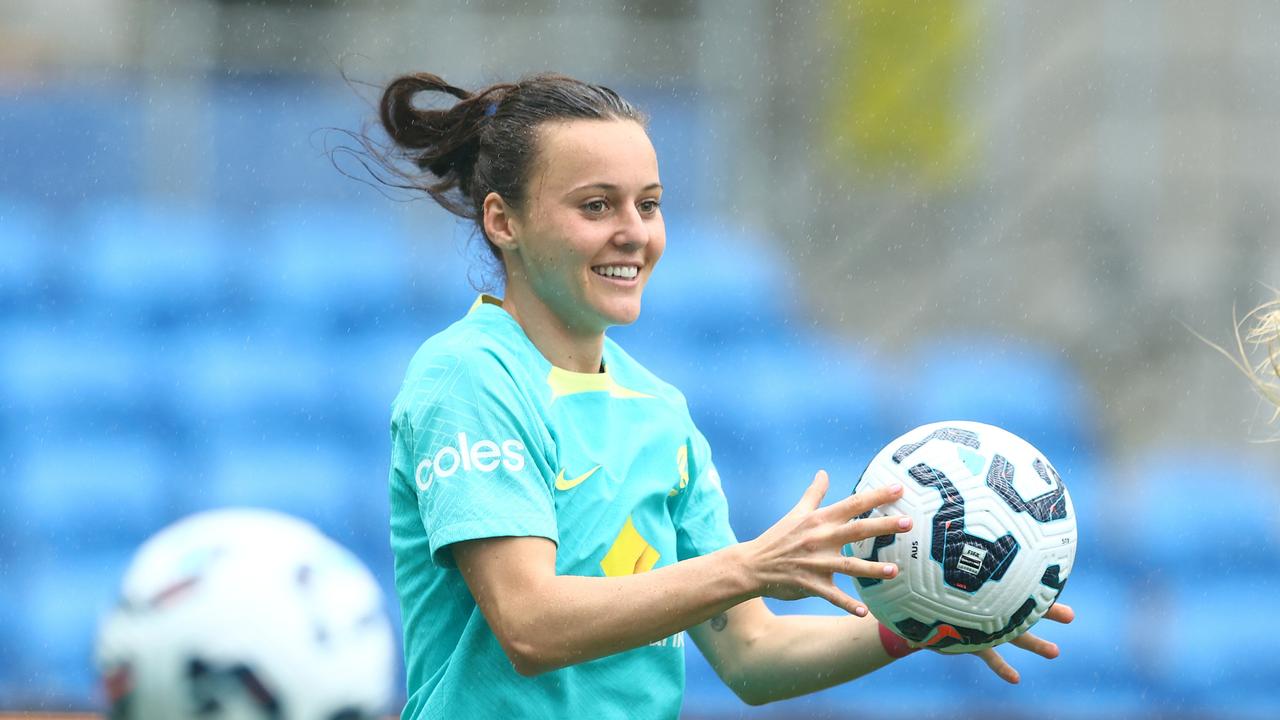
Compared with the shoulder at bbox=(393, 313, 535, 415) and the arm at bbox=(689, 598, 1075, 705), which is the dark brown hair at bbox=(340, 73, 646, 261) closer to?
the shoulder at bbox=(393, 313, 535, 415)

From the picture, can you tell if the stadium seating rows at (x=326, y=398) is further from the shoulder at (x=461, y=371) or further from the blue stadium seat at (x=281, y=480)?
the shoulder at (x=461, y=371)

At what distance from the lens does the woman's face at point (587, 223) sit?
9.77 feet

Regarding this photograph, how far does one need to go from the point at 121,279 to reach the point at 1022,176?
5116 mm

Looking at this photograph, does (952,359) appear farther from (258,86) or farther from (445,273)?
(258,86)

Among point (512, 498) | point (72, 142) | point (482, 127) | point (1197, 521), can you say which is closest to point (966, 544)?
point (512, 498)

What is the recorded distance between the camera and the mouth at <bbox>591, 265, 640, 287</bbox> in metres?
3.00

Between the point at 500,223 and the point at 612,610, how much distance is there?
854 mm

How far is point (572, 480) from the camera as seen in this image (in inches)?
112

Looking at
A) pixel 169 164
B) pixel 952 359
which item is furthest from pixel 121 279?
pixel 952 359

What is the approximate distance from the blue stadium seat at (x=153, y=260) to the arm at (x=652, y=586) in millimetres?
5513

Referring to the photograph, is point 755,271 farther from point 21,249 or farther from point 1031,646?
point 1031,646

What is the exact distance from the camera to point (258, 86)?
27.7ft

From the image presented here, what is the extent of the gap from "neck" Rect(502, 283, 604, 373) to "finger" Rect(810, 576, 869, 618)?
74cm

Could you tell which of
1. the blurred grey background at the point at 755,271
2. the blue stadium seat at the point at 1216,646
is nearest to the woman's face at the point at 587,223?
the blurred grey background at the point at 755,271
